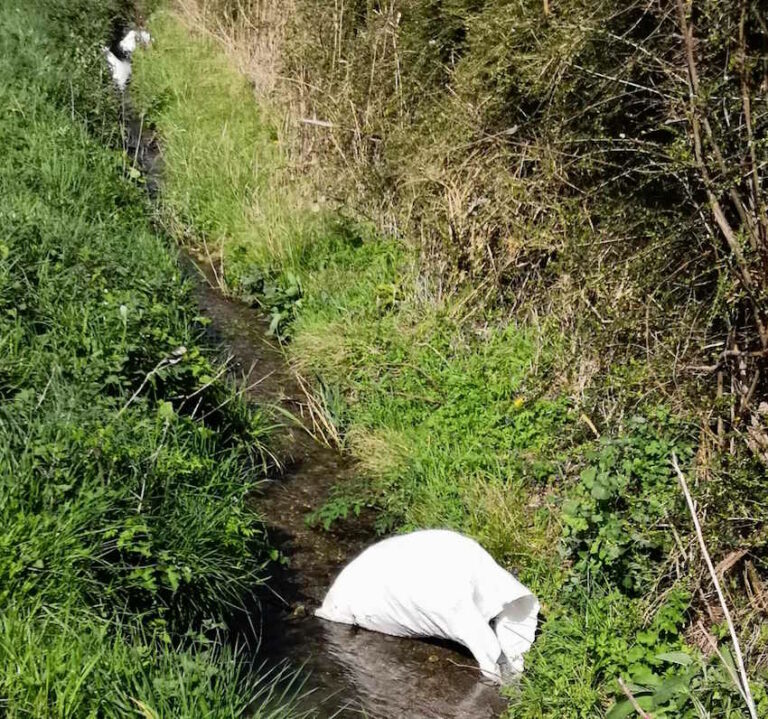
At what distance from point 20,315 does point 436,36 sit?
354cm

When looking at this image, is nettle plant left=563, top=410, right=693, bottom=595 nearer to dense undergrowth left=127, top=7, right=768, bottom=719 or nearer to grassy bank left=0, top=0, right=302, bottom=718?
dense undergrowth left=127, top=7, right=768, bottom=719

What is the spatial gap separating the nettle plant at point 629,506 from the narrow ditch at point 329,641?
73 cm

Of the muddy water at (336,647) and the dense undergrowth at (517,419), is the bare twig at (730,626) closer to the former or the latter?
the dense undergrowth at (517,419)

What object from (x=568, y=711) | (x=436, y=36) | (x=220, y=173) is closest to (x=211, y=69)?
(x=220, y=173)

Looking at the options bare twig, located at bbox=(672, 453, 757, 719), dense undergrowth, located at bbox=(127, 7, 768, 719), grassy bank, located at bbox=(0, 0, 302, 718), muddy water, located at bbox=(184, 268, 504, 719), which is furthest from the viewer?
muddy water, located at bbox=(184, 268, 504, 719)

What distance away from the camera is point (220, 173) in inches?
339

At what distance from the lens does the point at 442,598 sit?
3.84 m

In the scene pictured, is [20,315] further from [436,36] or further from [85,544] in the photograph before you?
[436,36]

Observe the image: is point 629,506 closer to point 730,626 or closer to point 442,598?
point 442,598

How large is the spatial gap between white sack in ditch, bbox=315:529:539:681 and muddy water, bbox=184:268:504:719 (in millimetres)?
103

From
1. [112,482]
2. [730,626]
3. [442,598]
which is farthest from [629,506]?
[112,482]

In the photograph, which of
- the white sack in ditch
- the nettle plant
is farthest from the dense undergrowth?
the white sack in ditch

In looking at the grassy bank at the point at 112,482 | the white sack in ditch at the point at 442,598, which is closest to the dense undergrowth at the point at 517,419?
the white sack in ditch at the point at 442,598

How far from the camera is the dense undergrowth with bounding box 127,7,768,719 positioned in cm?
361
